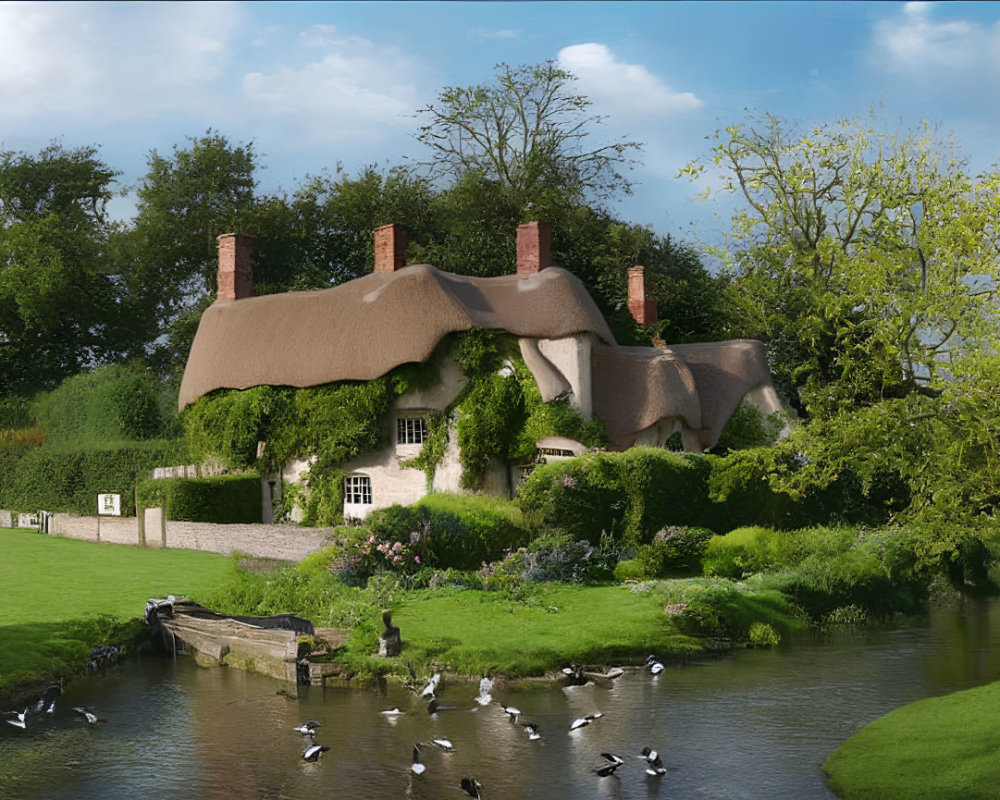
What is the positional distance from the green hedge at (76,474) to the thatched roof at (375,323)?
3149 millimetres

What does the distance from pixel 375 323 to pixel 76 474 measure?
1324cm

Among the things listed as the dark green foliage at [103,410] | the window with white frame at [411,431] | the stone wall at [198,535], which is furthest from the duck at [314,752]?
the dark green foliage at [103,410]

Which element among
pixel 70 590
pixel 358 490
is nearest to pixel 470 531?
pixel 70 590

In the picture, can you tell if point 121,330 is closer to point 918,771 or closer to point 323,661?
point 323,661

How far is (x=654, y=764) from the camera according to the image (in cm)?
1180

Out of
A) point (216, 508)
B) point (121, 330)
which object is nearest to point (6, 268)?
point (121, 330)

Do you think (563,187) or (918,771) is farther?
(563,187)

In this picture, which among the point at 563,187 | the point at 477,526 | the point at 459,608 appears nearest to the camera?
the point at 459,608

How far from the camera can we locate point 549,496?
80.2ft

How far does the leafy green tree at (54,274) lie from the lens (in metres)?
Result: 48.4

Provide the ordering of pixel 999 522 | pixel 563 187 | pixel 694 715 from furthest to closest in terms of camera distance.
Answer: pixel 563 187 < pixel 999 522 < pixel 694 715

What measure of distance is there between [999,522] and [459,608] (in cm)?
880

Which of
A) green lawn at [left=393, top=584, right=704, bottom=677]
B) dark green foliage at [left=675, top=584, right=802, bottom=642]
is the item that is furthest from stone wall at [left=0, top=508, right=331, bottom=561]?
dark green foliage at [left=675, top=584, right=802, bottom=642]

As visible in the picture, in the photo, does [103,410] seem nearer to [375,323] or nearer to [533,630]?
[375,323]
